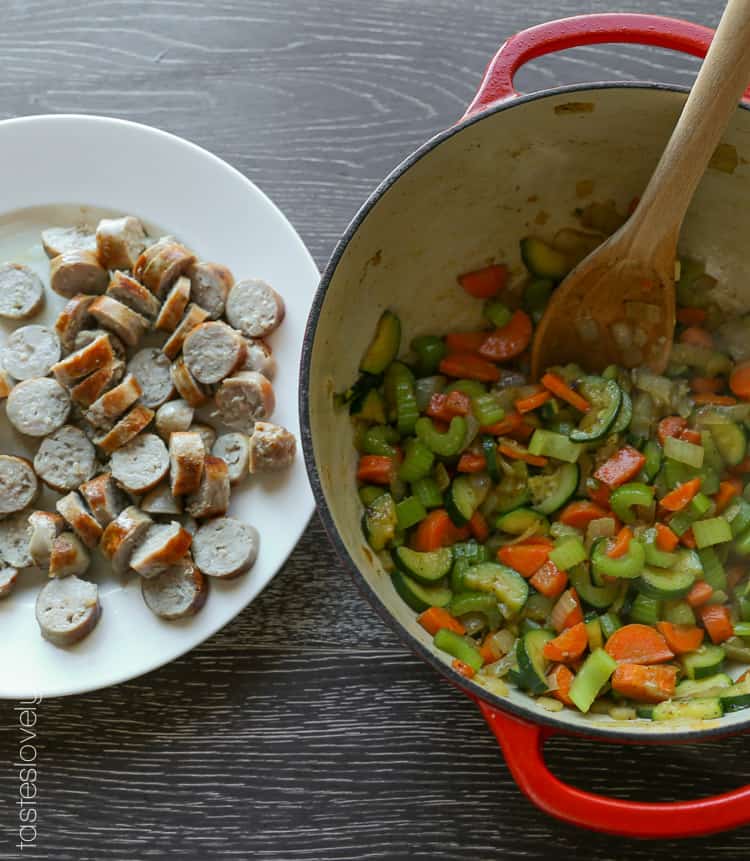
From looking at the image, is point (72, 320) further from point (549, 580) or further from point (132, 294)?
point (549, 580)

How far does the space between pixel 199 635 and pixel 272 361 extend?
67 centimetres

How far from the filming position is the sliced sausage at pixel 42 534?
200 cm

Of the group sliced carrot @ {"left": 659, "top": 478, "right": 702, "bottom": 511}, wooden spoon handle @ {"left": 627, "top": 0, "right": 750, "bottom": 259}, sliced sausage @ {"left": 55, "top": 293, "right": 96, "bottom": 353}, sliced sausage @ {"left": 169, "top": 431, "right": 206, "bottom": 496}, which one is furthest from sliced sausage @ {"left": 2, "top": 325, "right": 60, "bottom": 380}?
sliced carrot @ {"left": 659, "top": 478, "right": 702, "bottom": 511}

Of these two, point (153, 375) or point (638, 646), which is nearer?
point (638, 646)

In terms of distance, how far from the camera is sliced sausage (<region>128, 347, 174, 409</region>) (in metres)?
2.14

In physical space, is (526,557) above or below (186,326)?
below

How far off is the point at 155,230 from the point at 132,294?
0.66ft

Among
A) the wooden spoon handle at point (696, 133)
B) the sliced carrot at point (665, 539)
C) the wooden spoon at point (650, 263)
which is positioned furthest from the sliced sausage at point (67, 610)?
the wooden spoon handle at point (696, 133)

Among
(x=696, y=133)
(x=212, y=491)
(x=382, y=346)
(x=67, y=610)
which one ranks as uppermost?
(x=696, y=133)

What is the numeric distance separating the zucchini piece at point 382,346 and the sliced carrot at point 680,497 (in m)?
0.71

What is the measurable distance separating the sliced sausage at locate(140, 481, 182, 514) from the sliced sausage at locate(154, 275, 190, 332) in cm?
40

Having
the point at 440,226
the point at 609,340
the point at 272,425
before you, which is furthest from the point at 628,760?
the point at 440,226

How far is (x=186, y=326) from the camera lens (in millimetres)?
2115

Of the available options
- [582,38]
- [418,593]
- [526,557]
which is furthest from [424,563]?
[582,38]
